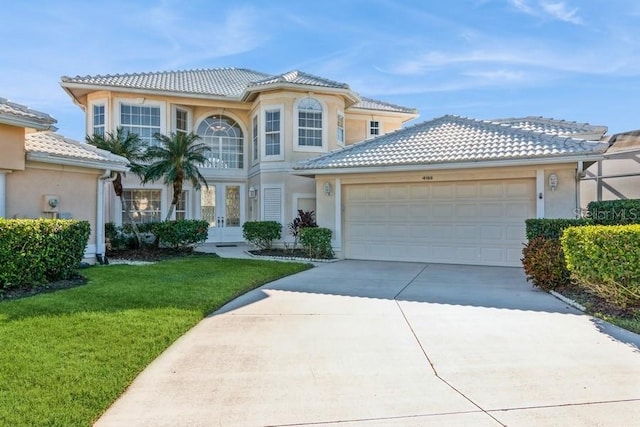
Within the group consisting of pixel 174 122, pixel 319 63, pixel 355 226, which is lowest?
pixel 355 226

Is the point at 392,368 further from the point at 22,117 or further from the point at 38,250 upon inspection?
the point at 22,117

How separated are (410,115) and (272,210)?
368 inches

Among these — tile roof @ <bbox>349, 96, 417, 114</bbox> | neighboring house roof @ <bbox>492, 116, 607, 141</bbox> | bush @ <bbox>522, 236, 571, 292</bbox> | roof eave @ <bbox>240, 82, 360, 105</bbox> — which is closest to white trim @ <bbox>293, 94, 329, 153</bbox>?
roof eave @ <bbox>240, 82, 360, 105</bbox>

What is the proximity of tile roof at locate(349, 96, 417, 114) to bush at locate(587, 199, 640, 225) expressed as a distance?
486 inches

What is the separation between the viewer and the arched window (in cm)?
2014

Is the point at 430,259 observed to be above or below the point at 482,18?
below

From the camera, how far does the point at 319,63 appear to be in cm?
2158

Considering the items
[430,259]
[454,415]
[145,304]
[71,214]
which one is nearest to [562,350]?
[454,415]

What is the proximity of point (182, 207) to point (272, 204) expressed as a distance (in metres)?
4.49

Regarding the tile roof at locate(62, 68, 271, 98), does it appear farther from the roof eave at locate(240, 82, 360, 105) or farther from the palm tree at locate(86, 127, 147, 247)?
the palm tree at locate(86, 127, 147, 247)

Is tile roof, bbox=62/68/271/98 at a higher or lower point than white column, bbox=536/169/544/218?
higher

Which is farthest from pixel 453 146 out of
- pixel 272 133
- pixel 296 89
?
pixel 272 133

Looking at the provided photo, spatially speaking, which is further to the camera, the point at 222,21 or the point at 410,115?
the point at 410,115

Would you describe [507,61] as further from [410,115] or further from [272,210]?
[272,210]
